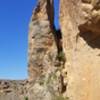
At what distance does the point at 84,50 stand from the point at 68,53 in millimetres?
2373

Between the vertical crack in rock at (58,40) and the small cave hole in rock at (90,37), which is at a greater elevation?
the vertical crack in rock at (58,40)

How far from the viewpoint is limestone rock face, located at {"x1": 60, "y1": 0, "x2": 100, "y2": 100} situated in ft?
46.5

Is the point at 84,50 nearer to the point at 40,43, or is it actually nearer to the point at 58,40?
the point at 58,40

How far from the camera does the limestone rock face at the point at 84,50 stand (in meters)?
14.2

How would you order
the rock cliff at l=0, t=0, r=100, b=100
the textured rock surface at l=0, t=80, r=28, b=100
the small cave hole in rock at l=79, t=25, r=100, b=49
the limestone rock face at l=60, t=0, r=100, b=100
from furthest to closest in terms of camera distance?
the textured rock surface at l=0, t=80, r=28, b=100, the small cave hole in rock at l=79, t=25, r=100, b=49, the rock cliff at l=0, t=0, r=100, b=100, the limestone rock face at l=60, t=0, r=100, b=100

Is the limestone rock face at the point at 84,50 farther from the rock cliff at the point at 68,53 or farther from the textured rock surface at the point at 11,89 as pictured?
the textured rock surface at the point at 11,89

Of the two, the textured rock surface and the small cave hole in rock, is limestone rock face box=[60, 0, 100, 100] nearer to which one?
the small cave hole in rock

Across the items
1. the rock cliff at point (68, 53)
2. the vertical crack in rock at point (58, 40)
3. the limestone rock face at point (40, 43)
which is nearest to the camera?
the rock cliff at point (68, 53)

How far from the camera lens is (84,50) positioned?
15.2m

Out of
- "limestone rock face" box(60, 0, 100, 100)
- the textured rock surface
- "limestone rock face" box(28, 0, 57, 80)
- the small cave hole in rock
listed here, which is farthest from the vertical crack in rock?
the textured rock surface

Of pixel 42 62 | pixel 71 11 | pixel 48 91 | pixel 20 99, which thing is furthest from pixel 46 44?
pixel 20 99

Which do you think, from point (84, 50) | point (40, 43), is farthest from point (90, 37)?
point (40, 43)

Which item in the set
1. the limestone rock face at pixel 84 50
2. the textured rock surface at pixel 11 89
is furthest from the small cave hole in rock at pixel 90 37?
the textured rock surface at pixel 11 89

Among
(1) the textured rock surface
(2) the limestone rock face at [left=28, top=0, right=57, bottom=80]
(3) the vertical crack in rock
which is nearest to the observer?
(3) the vertical crack in rock
